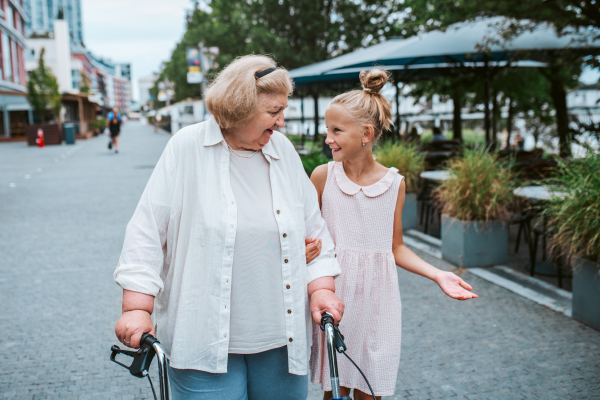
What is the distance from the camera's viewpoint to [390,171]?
2.35 metres

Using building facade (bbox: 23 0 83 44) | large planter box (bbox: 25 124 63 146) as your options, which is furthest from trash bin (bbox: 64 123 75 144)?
building facade (bbox: 23 0 83 44)

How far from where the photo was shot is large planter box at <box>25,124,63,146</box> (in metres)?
30.2

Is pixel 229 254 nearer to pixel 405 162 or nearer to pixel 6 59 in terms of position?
pixel 405 162

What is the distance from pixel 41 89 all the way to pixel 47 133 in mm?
4828

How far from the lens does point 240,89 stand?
1734 millimetres

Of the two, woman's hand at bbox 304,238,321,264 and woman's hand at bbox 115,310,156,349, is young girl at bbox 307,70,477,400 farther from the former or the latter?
woman's hand at bbox 115,310,156,349

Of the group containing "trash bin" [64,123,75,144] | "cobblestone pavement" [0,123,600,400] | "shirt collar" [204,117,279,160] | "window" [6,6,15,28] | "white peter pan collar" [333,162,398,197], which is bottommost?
"cobblestone pavement" [0,123,600,400]

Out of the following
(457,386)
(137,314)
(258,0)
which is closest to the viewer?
(137,314)

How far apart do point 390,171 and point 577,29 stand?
6.98 metres

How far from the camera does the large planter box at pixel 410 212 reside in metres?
7.79

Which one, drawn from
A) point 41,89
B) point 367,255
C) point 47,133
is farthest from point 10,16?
point 367,255

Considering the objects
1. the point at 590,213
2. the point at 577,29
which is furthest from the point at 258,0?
the point at 590,213

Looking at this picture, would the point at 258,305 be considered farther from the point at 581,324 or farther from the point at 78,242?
the point at 78,242

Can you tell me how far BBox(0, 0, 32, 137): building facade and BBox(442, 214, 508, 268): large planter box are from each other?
3169cm
